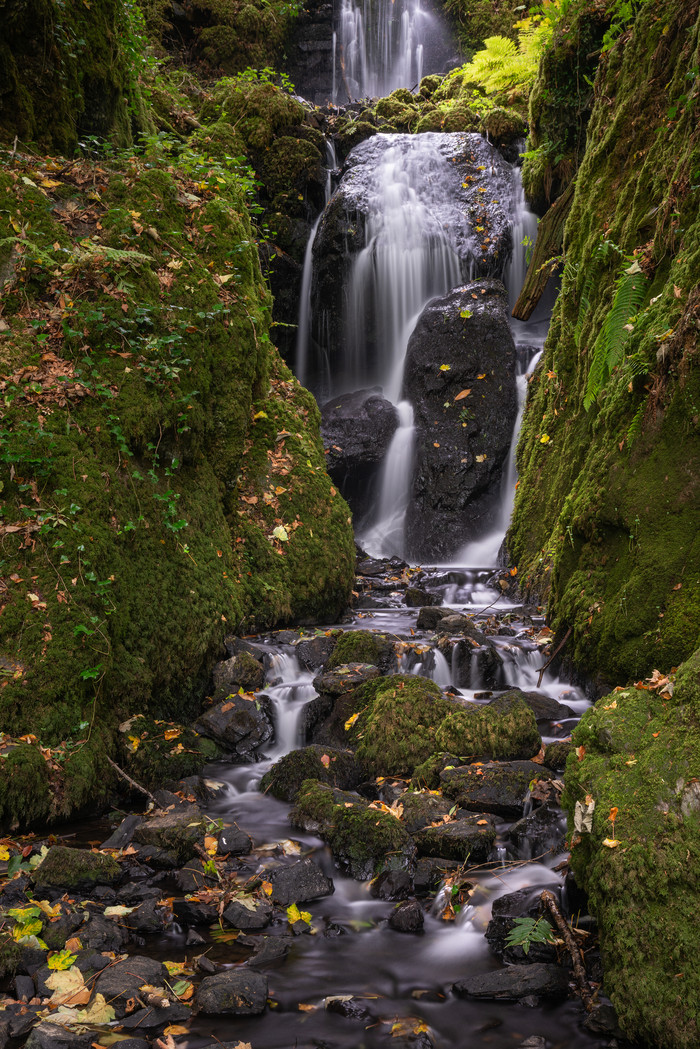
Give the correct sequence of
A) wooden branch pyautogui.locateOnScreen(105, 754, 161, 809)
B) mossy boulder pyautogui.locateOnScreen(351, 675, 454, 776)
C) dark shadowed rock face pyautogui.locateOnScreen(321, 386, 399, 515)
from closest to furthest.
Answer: wooden branch pyautogui.locateOnScreen(105, 754, 161, 809)
mossy boulder pyautogui.locateOnScreen(351, 675, 454, 776)
dark shadowed rock face pyautogui.locateOnScreen(321, 386, 399, 515)

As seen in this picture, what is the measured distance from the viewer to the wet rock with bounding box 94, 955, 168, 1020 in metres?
2.54

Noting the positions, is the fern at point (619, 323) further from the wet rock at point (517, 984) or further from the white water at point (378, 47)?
the white water at point (378, 47)

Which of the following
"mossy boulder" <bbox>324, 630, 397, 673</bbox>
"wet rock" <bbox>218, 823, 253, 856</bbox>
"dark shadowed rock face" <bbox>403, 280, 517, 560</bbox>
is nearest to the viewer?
"wet rock" <bbox>218, 823, 253, 856</bbox>

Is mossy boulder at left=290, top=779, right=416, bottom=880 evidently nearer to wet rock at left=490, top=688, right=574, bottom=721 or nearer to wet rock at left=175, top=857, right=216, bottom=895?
wet rock at left=175, top=857, right=216, bottom=895

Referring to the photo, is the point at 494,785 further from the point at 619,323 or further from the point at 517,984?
the point at 619,323

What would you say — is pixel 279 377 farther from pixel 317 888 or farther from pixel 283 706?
pixel 317 888

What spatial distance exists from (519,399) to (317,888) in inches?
425

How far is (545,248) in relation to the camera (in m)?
10.3

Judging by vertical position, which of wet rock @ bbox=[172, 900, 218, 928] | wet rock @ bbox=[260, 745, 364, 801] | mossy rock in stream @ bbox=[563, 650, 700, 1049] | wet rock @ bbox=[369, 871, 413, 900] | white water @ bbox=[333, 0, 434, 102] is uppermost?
white water @ bbox=[333, 0, 434, 102]

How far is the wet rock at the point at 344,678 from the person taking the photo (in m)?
5.49

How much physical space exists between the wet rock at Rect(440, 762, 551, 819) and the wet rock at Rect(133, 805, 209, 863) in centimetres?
153

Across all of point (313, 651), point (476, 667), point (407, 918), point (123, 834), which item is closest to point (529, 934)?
point (407, 918)

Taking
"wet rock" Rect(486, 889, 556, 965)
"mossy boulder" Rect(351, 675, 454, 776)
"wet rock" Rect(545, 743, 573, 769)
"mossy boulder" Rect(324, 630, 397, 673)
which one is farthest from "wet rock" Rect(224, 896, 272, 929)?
"mossy boulder" Rect(324, 630, 397, 673)

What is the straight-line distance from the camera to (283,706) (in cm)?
563
